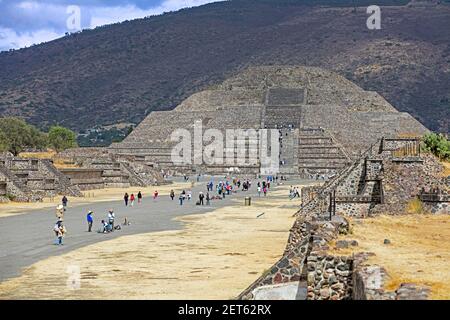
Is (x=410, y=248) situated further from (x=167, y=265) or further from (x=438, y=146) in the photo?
(x=438, y=146)

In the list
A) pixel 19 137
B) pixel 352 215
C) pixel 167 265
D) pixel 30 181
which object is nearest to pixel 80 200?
pixel 30 181

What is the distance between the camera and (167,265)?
25.6 m

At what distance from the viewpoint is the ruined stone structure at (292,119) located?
4023 inches

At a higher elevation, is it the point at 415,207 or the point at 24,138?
the point at 24,138

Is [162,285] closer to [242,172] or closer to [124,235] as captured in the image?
[124,235]

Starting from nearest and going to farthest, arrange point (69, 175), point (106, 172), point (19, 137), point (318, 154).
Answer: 1. point (69, 175)
2. point (106, 172)
3. point (318, 154)
4. point (19, 137)

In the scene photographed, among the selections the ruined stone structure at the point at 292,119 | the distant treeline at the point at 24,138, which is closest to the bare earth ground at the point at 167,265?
the ruined stone structure at the point at 292,119

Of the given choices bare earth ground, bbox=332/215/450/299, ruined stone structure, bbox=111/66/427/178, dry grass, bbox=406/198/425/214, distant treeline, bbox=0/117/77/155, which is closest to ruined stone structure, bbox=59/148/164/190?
ruined stone structure, bbox=111/66/427/178

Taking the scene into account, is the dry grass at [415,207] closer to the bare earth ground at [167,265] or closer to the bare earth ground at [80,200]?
the bare earth ground at [167,265]

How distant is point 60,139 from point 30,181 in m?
56.6

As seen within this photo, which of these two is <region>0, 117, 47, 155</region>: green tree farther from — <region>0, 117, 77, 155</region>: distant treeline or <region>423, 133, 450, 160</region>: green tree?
<region>423, 133, 450, 160</region>: green tree

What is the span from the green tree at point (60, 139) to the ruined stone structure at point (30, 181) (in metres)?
48.4

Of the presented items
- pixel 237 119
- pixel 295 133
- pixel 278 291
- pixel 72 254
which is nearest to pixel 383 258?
pixel 278 291

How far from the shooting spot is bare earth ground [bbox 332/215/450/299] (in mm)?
12688
